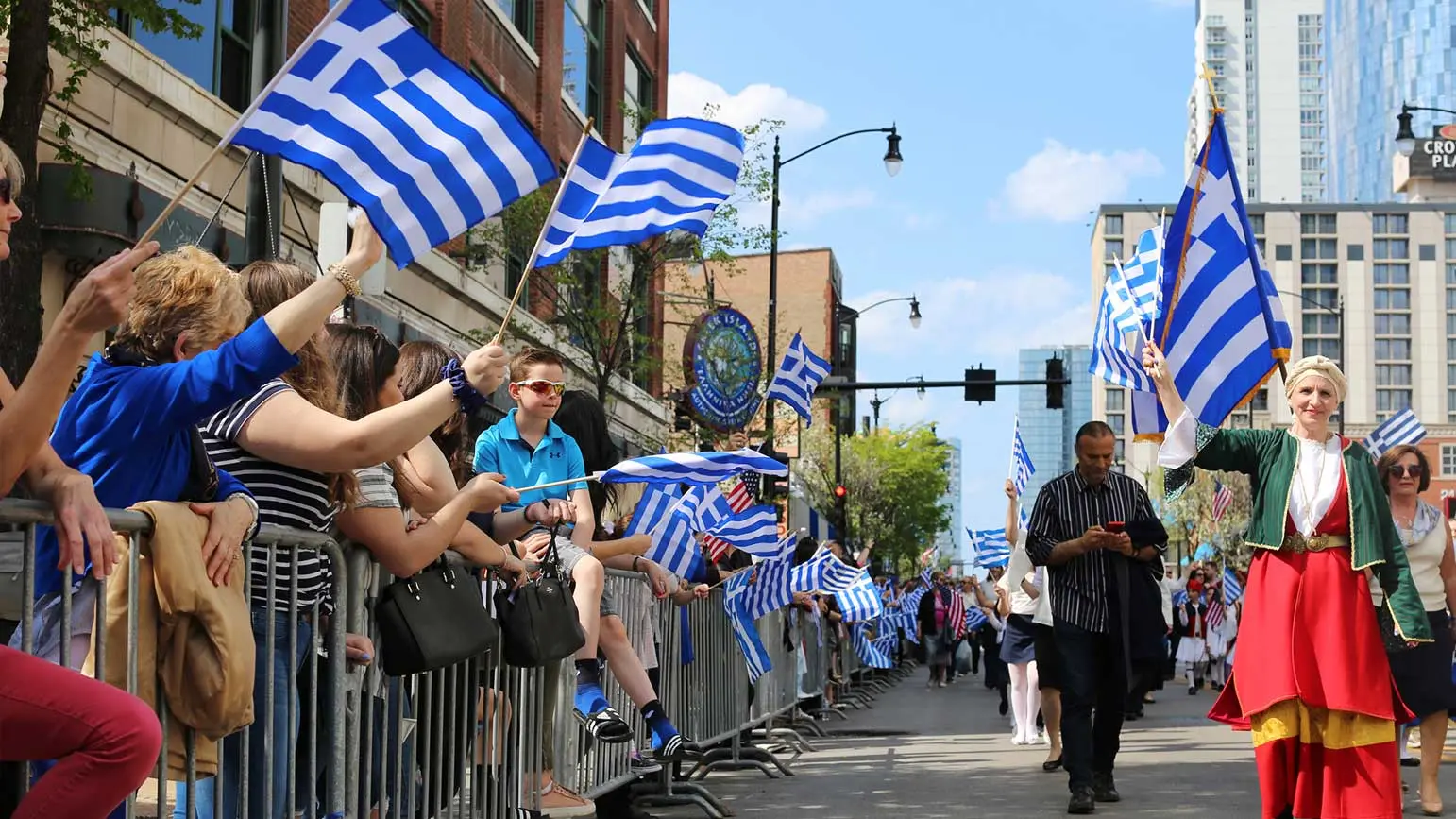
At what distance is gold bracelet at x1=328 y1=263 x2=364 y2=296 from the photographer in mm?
4422

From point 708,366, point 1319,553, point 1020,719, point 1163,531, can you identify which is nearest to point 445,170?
point 1319,553

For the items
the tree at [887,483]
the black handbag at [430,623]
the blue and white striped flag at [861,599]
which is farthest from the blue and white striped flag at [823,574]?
the tree at [887,483]

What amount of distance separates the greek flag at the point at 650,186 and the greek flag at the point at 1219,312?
2472 mm

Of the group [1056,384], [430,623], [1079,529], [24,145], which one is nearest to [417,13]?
[24,145]

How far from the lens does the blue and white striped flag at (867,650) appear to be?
24.9 metres

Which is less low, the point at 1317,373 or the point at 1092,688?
the point at 1317,373

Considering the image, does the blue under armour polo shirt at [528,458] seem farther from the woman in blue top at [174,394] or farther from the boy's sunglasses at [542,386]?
the woman in blue top at [174,394]

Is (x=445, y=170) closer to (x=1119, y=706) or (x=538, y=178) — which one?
(x=538, y=178)

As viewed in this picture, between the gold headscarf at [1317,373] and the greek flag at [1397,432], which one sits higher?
the greek flag at [1397,432]

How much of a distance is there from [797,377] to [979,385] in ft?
66.4

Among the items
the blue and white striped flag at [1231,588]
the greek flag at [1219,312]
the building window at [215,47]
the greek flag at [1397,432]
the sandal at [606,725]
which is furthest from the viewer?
the blue and white striped flag at [1231,588]

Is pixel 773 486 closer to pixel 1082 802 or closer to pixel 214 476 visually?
pixel 1082 802

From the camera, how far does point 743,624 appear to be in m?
13.0

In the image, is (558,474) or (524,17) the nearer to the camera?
(558,474)
